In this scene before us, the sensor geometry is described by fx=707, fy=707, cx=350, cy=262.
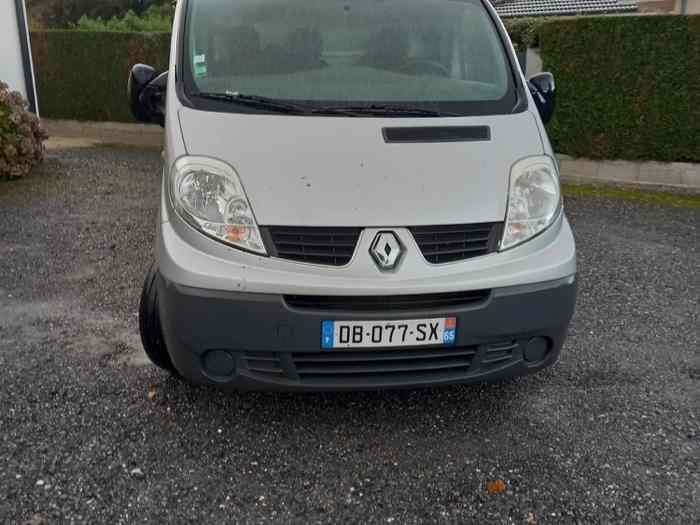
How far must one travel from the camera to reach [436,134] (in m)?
3.05

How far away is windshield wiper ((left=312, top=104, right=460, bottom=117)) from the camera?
10.3 ft

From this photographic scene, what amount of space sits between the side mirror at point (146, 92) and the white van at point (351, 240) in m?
0.52

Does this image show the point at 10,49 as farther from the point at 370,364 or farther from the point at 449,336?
the point at 449,336

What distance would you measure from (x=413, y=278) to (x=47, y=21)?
1875 cm

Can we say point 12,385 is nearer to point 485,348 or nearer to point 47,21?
point 485,348

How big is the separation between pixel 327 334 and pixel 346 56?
5.09ft

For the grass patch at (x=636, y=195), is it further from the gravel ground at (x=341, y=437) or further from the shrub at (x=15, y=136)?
the shrub at (x=15, y=136)

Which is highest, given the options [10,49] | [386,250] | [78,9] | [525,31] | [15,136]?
[386,250]

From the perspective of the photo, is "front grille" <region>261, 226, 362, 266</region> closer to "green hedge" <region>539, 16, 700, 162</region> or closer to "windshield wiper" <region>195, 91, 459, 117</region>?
"windshield wiper" <region>195, 91, 459, 117</region>

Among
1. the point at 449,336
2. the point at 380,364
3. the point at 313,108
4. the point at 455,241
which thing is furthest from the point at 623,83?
the point at 380,364

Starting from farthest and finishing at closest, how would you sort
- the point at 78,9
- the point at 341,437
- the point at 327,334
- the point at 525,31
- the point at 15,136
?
the point at 78,9 < the point at 525,31 < the point at 15,136 < the point at 341,437 < the point at 327,334

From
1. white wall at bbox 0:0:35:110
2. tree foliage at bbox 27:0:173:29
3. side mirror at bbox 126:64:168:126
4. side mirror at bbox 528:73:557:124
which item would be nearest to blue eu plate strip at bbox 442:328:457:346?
side mirror at bbox 528:73:557:124

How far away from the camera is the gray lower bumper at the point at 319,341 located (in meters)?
2.60

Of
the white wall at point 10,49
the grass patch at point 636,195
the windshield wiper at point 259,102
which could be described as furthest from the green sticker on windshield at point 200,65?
the white wall at point 10,49
